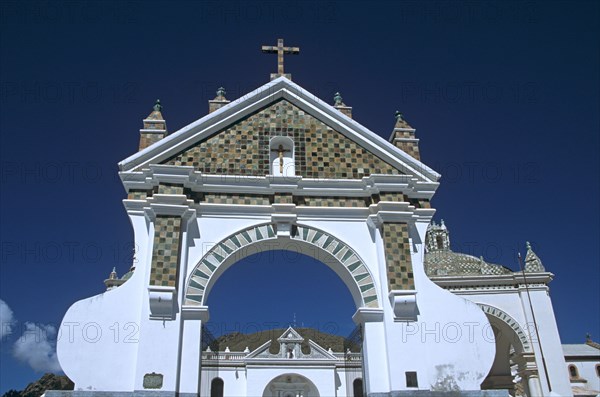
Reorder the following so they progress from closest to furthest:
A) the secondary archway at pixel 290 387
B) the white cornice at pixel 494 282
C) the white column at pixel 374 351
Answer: the white column at pixel 374 351, the white cornice at pixel 494 282, the secondary archway at pixel 290 387

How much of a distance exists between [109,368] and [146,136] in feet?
16.2

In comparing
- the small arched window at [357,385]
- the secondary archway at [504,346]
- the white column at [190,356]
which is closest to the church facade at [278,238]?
the white column at [190,356]

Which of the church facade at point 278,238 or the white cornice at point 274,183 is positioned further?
the white cornice at point 274,183

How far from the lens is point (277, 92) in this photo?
41.5 ft

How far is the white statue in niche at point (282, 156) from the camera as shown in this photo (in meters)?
12.1

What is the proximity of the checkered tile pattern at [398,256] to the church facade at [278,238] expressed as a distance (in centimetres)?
2

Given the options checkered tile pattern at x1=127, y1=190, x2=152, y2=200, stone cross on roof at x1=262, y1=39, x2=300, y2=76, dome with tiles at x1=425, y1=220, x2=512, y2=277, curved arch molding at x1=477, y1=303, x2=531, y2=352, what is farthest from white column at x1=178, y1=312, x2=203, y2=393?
curved arch molding at x1=477, y1=303, x2=531, y2=352

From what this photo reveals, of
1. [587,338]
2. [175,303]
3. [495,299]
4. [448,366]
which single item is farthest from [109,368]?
[587,338]

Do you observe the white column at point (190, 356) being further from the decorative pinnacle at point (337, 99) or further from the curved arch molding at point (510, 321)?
the curved arch molding at point (510, 321)

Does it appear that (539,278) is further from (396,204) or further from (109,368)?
(109,368)

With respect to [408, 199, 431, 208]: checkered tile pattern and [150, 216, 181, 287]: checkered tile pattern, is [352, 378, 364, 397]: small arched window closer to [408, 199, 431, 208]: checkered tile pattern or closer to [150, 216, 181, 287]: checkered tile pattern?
[408, 199, 431, 208]: checkered tile pattern

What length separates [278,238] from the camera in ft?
37.0

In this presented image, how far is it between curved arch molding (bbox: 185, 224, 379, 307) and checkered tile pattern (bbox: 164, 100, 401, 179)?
135cm

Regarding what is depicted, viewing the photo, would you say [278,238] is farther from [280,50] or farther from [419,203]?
[280,50]
